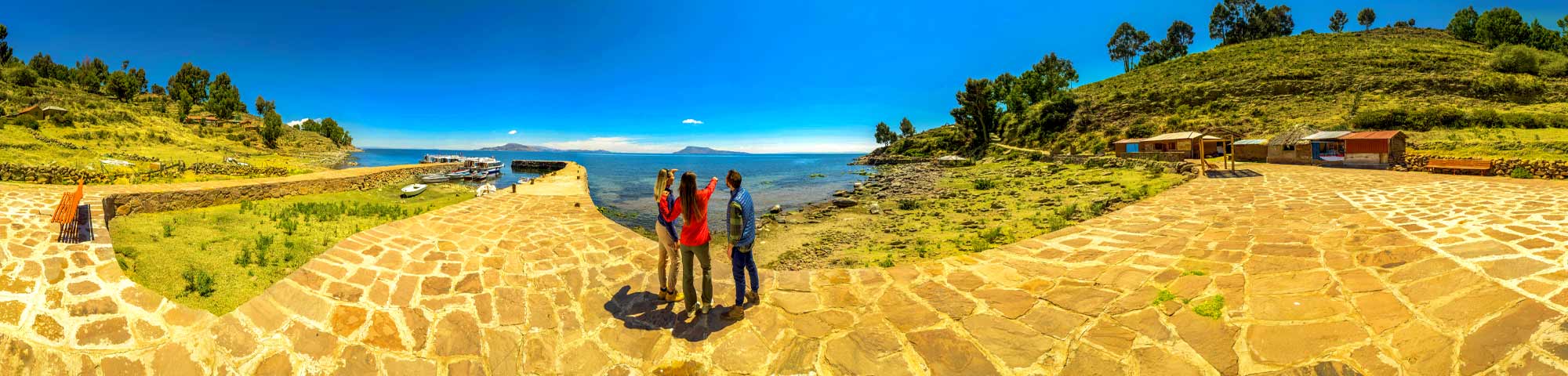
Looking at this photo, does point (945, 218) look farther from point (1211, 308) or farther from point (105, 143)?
point (105, 143)

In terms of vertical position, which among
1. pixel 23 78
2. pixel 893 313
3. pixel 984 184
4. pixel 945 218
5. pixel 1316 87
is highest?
pixel 23 78

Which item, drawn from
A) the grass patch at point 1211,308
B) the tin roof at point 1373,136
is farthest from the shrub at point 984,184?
the grass patch at point 1211,308

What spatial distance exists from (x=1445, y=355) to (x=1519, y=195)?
33.9 ft

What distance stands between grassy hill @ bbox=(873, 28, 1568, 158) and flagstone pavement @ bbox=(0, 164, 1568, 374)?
950 inches

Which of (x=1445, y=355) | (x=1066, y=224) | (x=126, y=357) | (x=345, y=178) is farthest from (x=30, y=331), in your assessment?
(x=345, y=178)

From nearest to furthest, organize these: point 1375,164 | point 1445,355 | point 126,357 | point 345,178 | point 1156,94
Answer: point 1445,355, point 126,357, point 1375,164, point 345,178, point 1156,94

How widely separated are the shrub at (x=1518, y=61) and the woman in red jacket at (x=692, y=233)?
256ft

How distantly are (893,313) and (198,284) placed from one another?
821 centimetres

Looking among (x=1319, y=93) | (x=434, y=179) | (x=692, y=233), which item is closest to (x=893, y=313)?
(x=692, y=233)

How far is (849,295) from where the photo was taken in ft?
16.7

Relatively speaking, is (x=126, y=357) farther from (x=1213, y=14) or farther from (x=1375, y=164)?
(x=1213, y=14)

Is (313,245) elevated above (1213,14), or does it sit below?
below

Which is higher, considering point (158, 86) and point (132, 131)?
point (158, 86)

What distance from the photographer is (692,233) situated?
14.2 feet
